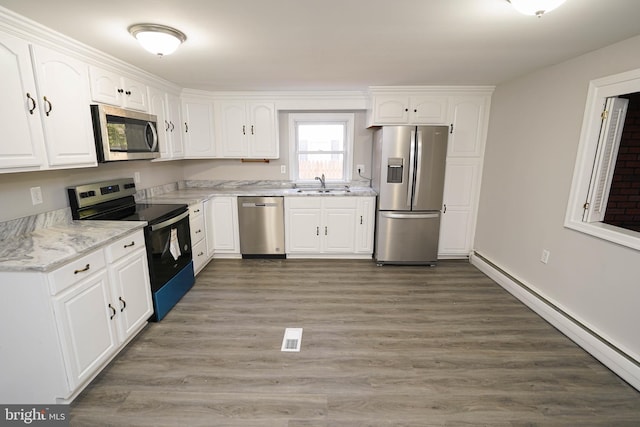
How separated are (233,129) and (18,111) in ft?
7.88

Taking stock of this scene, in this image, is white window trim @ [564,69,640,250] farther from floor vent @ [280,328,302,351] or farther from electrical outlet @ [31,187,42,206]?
electrical outlet @ [31,187,42,206]

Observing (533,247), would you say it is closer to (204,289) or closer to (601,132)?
(601,132)

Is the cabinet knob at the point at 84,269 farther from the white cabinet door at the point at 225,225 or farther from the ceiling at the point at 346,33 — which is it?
the white cabinet door at the point at 225,225

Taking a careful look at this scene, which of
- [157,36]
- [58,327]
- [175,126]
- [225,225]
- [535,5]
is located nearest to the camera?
[535,5]

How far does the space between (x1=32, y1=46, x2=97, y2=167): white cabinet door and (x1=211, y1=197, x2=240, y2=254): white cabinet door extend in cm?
165

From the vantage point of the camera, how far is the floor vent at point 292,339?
2.24 metres

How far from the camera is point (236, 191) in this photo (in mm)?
4090

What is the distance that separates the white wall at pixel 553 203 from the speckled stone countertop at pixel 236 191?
5.01ft

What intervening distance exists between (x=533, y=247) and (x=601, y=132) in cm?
115

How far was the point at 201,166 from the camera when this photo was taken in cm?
439

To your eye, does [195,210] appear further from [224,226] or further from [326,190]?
Answer: [326,190]

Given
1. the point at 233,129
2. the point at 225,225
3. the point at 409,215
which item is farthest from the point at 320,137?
the point at 225,225

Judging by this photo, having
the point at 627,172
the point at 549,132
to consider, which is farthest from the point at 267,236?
the point at 627,172

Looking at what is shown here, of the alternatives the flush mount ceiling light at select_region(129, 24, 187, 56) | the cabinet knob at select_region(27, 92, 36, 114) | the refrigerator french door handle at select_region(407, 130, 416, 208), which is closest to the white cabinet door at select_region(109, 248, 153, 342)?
the cabinet knob at select_region(27, 92, 36, 114)
